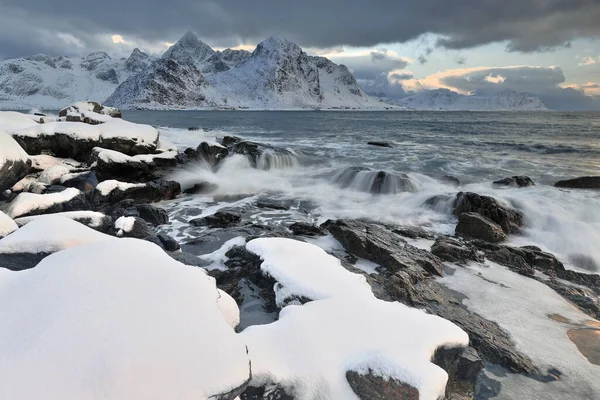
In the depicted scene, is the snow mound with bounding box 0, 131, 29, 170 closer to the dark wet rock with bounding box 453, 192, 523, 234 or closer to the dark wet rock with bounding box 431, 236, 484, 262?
the dark wet rock with bounding box 431, 236, 484, 262

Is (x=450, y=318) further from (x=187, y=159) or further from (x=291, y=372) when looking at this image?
(x=187, y=159)

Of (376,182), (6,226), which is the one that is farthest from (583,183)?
(6,226)

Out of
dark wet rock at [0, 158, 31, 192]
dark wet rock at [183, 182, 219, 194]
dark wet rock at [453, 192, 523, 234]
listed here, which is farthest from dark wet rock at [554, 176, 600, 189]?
dark wet rock at [0, 158, 31, 192]

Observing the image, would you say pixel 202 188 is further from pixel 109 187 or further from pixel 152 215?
pixel 152 215

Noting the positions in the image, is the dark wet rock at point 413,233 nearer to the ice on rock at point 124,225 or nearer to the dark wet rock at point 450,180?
the ice on rock at point 124,225

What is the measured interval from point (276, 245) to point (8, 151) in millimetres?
9621

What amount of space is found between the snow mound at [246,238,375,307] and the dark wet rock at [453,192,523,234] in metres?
8.46

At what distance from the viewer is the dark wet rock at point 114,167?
47.2ft

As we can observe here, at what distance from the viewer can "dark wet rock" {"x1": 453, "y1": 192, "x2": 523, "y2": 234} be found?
1186cm

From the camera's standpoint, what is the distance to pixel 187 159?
1908 centimetres

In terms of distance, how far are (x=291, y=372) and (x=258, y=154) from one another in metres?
19.1

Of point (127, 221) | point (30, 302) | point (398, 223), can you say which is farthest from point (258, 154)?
point (30, 302)

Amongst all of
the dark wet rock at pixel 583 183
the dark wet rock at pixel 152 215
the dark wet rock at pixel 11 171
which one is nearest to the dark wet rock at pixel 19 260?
the dark wet rock at pixel 152 215

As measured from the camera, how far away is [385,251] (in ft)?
26.7
